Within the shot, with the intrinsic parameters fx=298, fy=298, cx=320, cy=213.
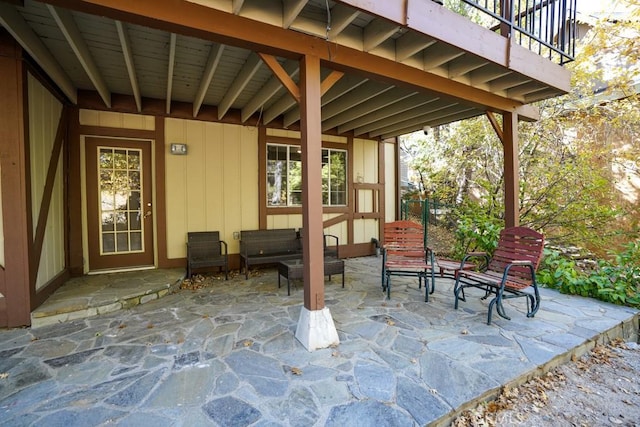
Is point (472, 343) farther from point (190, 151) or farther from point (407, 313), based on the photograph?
point (190, 151)

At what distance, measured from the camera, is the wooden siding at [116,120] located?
13.4 feet

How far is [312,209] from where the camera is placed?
2.39 m

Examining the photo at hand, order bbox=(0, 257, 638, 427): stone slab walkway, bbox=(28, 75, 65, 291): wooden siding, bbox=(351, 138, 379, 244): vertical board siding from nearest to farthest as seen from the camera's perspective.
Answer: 1. bbox=(0, 257, 638, 427): stone slab walkway
2. bbox=(28, 75, 65, 291): wooden siding
3. bbox=(351, 138, 379, 244): vertical board siding

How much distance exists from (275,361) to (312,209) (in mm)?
1156

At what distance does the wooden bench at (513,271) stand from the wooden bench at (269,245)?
256 centimetres

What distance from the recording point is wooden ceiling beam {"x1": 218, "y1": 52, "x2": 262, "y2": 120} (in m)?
3.11

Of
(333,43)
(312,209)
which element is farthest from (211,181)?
(333,43)

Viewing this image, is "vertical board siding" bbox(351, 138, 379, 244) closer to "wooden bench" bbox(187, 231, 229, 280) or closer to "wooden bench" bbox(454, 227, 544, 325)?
"wooden bench" bbox(187, 231, 229, 280)

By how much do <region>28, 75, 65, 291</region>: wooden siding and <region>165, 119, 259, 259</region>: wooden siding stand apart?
124 cm

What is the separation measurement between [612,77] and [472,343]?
6624 mm

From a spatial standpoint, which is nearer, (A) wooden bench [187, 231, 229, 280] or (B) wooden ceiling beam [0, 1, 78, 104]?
(B) wooden ceiling beam [0, 1, 78, 104]

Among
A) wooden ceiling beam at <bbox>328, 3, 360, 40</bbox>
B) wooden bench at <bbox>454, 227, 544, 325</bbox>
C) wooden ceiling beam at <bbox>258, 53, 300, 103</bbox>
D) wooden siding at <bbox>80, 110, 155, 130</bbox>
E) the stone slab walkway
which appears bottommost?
the stone slab walkway

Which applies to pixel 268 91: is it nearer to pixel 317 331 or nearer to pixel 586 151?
pixel 317 331

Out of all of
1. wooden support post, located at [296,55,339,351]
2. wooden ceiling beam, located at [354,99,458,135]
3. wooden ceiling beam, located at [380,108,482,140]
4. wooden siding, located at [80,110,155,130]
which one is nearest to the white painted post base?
wooden support post, located at [296,55,339,351]
